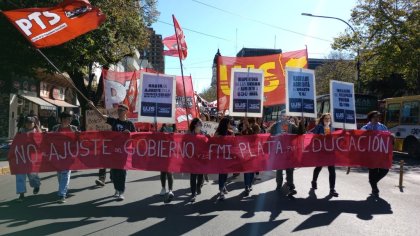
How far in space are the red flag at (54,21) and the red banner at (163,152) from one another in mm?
1969

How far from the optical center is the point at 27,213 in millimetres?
7805

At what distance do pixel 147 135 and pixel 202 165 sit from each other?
124cm

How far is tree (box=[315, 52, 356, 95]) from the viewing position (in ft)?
181

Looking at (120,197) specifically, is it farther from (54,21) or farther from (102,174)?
(54,21)

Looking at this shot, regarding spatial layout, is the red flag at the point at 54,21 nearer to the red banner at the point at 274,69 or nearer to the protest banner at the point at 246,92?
the protest banner at the point at 246,92

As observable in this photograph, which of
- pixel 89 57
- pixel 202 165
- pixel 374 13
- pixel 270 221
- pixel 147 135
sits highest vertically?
pixel 374 13

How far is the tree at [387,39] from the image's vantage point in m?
28.6

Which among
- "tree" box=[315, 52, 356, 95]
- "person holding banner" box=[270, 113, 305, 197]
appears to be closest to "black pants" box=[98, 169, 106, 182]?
"person holding banner" box=[270, 113, 305, 197]

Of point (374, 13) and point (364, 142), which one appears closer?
point (364, 142)

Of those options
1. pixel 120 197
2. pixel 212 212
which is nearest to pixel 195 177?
pixel 212 212

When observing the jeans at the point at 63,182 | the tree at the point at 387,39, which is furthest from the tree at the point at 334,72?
the jeans at the point at 63,182

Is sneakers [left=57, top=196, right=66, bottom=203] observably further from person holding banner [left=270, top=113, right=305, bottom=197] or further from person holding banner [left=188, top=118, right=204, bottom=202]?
person holding banner [left=270, top=113, right=305, bottom=197]

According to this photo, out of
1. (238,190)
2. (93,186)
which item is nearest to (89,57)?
(93,186)

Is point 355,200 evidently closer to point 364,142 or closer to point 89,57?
point 364,142
